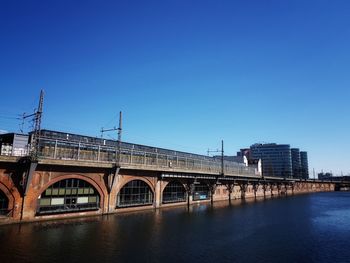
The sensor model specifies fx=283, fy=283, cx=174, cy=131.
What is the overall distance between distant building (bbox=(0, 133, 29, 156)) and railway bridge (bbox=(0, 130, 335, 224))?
203 centimetres

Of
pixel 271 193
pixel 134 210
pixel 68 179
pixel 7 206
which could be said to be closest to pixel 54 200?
pixel 68 179

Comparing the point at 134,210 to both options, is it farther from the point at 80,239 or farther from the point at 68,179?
the point at 80,239

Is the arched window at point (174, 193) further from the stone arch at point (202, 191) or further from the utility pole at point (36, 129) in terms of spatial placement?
the utility pole at point (36, 129)

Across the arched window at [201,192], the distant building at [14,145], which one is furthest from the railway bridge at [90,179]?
the distant building at [14,145]

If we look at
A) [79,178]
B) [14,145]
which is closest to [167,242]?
[79,178]

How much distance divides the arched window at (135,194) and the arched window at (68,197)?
19.0 feet

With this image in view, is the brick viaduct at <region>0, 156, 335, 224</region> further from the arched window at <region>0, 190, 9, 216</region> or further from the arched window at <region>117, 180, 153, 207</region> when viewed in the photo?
the arched window at <region>117, 180, 153, 207</region>

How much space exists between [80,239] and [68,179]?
14.8 m

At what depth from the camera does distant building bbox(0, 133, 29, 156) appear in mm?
36281

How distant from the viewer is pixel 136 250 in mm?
24719

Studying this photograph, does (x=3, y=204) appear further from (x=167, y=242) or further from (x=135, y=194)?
(x=135, y=194)

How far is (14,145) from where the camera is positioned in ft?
122

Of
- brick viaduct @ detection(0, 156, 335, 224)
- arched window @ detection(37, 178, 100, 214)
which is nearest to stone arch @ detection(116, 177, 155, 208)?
brick viaduct @ detection(0, 156, 335, 224)

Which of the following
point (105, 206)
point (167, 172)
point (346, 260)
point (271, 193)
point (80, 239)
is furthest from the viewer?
point (271, 193)
